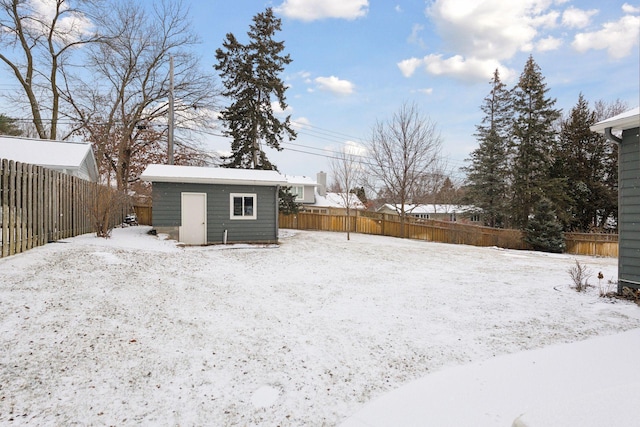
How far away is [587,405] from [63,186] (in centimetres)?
1124

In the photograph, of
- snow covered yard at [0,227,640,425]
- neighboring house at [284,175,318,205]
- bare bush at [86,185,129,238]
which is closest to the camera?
snow covered yard at [0,227,640,425]

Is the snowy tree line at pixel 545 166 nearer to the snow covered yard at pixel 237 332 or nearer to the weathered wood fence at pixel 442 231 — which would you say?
the weathered wood fence at pixel 442 231

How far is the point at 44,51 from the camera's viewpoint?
1927 centimetres

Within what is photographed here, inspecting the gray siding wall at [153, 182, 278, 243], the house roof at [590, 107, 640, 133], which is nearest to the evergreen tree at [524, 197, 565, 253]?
the house roof at [590, 107, 640, 133]

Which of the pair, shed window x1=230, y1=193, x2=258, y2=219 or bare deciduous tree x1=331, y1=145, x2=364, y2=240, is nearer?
shed window x1=230, y1=193, x2=258, y2=219

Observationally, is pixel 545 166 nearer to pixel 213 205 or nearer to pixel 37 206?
pixel 213 205

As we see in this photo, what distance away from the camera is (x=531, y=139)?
71.1ft

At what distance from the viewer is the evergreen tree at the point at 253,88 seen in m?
18.5

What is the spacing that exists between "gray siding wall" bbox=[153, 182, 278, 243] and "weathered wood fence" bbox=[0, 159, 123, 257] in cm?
203

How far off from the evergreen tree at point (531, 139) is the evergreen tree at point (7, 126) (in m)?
32.3

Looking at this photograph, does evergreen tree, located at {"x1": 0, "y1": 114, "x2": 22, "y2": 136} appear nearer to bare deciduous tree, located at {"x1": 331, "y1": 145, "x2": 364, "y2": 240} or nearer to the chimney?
bare deciduous tree, located at {"x1": 331, "y1": 145, "x2": 364, "y2": 240}

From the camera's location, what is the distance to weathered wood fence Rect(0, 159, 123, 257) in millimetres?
6227

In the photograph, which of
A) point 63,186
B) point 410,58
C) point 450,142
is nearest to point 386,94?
point 410,58

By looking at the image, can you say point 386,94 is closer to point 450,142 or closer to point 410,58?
point 410,58
